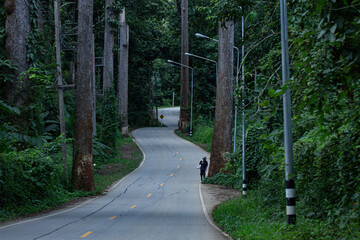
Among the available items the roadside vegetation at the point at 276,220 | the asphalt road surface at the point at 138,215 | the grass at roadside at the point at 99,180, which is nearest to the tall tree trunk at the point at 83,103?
the grass at roadside at the point at 99,180

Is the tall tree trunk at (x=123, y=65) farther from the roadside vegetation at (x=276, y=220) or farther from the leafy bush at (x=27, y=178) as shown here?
the roadside vegetation at (x=276, y=220)

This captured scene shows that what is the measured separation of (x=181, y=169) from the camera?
118ft

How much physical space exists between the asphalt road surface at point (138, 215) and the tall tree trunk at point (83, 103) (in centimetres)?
179

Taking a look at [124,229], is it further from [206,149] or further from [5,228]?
[206,149]

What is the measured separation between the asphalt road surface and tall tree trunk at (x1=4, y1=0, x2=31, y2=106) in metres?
5.73

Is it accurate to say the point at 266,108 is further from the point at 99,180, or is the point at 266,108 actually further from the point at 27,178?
the point at 99,180

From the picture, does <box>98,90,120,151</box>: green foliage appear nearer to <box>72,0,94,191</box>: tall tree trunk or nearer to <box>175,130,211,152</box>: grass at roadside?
<box>175,130,211,152</box>: grass at roadside

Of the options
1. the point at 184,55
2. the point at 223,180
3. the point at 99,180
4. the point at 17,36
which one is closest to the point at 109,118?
the point at 99,180

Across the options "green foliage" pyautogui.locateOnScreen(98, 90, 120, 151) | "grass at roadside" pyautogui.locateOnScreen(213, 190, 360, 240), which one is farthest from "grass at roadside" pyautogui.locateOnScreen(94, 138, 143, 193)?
"grass at roadside" pyautogui.locateOnScreen(213, 190, 360, 240)

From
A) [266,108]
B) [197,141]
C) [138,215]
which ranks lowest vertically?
[138,215]

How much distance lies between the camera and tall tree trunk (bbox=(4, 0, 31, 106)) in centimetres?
1761

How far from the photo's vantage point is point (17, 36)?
17.8 m

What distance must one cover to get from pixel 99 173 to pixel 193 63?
32.2 m

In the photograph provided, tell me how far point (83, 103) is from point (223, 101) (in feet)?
28.4
